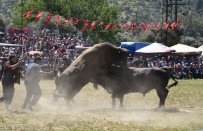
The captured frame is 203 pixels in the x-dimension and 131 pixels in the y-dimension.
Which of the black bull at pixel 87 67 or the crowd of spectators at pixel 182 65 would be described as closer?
the black bull at pixel 87 67

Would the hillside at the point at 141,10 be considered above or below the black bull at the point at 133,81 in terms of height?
below

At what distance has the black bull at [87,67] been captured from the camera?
639 inches

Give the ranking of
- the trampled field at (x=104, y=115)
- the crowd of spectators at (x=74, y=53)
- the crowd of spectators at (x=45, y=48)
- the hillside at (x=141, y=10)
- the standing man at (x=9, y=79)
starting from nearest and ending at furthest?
the trampled field at (x=104, y=115) → the standing man at (x=9, y=79) → the crowd of spectators at (x=45, y=48) → the crowd of spectators at (x=74, y=53) → the hillside at (x=141, y=10)

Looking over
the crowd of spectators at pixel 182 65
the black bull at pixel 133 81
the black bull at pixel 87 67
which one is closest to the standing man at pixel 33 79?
the black bull at pixel 87 67

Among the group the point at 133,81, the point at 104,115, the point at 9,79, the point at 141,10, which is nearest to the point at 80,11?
the point at 133,81

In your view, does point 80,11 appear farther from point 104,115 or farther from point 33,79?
point 104,115

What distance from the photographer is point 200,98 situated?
20219mm

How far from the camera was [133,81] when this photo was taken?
16.3 m

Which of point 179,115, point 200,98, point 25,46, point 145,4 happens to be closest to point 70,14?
point 25,46

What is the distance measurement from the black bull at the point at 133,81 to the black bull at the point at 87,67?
329mm

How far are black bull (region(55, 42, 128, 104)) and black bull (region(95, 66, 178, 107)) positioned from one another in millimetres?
329

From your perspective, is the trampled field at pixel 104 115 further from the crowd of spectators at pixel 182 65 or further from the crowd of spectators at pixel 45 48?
the crowd of spectators at pixel 182 65

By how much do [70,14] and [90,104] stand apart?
60.2 meters

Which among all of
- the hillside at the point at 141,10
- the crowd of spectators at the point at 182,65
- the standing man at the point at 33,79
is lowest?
the hillside at the point at 141,10
